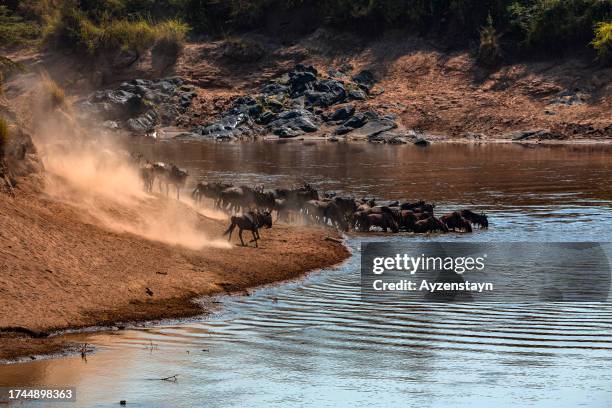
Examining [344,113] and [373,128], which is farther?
[344,113]

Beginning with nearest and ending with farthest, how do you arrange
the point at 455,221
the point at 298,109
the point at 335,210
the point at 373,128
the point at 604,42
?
the point at 455,221
the point at 335,210
the point at 604,42
the point at 373,128
the point at 298,109

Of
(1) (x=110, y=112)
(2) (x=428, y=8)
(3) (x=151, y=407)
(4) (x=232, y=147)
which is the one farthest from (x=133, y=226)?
(2) (x=428, y=8)

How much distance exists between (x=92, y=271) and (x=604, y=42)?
183 feet

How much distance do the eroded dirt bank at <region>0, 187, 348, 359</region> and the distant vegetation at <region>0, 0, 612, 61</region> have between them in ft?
169

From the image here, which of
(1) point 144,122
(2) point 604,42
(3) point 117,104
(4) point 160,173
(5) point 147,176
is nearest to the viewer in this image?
(5) point 147,176

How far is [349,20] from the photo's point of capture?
81.1 metres

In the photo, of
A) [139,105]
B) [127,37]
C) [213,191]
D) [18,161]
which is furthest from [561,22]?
[18,161]

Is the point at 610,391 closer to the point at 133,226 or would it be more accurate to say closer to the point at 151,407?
the point at 151,407

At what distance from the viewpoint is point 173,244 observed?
886 inches

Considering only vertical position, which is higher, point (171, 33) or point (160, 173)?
point (171, 33)

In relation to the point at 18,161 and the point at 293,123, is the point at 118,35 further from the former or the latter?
the point at 18,161

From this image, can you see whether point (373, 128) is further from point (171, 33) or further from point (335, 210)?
point (335, 210)

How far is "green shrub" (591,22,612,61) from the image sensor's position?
224 ft

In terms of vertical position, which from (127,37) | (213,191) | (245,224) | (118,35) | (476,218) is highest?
(118,35)
